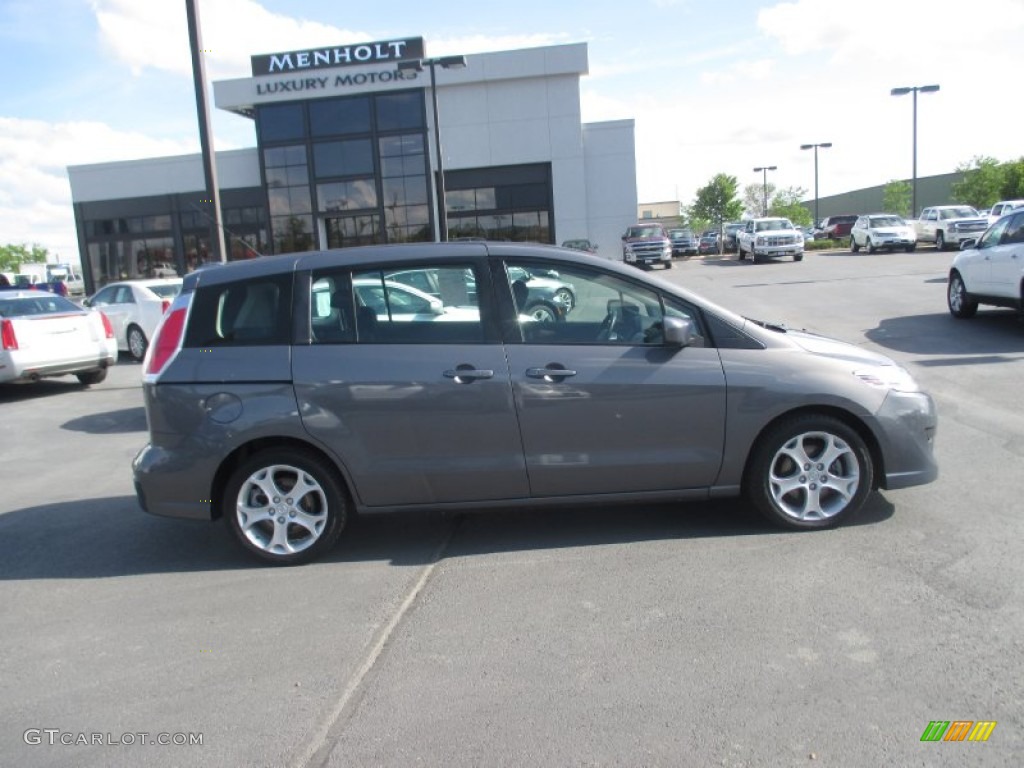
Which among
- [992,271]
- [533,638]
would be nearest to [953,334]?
[992,271]

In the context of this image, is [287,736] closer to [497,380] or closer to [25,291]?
[497,380]

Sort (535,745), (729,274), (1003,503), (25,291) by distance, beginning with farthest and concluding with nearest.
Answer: (729,274) < (25,291) < (1003,503) < (535,745)

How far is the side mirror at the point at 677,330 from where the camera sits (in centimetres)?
459

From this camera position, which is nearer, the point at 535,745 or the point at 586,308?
the point at 535,745

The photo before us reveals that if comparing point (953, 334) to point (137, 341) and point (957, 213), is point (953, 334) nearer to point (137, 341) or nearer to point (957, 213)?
point (137, 341)

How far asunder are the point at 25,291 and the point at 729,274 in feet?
70.6

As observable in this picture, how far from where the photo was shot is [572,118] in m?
38.3

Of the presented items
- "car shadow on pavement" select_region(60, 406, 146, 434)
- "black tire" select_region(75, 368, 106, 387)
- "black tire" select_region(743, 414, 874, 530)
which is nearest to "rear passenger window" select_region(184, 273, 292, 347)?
"black tire" select_region(743, 414, 874, 530)

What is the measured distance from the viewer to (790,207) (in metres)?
83.6

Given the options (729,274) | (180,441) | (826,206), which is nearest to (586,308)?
(180,441)

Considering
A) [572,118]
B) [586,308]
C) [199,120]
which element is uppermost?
[572,118]

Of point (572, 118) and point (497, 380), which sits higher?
point (572, 118)

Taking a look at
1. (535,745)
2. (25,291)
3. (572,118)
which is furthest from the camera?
(572,118)

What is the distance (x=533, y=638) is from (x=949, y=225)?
108 feet
